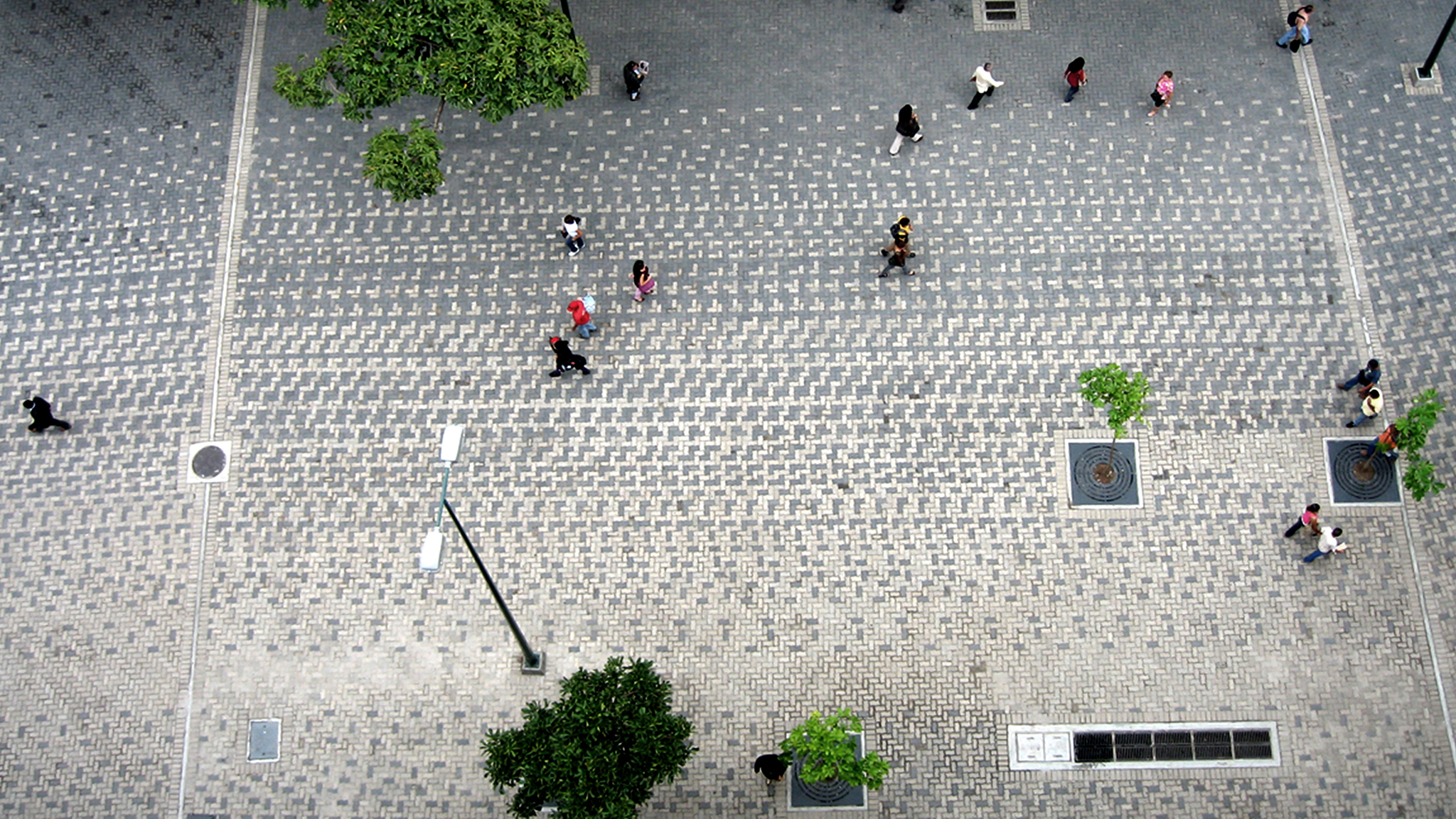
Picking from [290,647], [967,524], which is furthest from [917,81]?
[290,647]

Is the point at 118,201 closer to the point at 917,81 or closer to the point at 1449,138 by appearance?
the point at 917,81

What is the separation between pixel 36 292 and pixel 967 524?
18.5 meters

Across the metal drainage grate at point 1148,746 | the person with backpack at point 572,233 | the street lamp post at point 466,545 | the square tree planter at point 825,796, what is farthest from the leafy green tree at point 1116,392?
the person with backpack at point 572,233

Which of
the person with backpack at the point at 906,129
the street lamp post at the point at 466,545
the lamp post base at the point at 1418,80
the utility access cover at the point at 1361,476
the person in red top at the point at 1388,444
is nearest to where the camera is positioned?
the street lamp post at the point at 466,545

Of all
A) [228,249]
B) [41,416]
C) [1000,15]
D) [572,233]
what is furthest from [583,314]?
[1000,15]

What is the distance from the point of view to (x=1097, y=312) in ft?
60.3

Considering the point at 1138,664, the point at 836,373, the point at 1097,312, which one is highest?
the point at 1097,312

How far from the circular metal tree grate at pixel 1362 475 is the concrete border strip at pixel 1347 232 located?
0.52 metres

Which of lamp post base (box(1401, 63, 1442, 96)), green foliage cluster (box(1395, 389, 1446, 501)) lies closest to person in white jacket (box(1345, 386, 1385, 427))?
green foliage cluster (box(1395, 389, 1446, 501))

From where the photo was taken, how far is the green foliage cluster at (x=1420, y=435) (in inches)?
581

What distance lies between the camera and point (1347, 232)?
18781 mm

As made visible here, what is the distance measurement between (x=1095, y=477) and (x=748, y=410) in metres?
6.34

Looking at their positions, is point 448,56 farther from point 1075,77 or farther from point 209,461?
point 1075,77

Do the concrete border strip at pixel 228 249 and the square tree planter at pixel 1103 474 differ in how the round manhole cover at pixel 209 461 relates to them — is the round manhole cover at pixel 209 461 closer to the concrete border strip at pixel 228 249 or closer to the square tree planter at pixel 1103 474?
the concrete border strip at pixel 228 249
